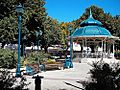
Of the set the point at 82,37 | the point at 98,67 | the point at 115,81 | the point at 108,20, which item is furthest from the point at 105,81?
the point at 108,20

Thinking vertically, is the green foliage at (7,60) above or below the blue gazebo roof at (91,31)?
below

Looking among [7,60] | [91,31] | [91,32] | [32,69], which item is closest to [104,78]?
[32,69]

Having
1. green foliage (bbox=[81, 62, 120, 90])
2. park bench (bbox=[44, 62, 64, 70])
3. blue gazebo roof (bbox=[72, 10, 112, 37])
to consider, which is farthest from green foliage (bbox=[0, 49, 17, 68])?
green foliage (bbox=[81, 62, 120, 90])

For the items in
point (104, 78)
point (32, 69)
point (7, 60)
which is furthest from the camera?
point (7, 60)

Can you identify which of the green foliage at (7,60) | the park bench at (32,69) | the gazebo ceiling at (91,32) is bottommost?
the park bench at (32,69)

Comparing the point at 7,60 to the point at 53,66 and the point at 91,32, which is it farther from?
the point at 91,32

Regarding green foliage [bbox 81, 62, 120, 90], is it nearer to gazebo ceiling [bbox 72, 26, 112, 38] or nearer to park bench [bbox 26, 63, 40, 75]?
park bench [bbox 26, 63, 40, 75]

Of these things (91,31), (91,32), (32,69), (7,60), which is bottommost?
(32,69)

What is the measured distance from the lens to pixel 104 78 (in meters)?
10.8

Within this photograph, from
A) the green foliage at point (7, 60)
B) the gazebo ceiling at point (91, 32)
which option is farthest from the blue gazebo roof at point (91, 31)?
the green foliage at point (7, 60)

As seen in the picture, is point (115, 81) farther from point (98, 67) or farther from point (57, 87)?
point (57, 87)

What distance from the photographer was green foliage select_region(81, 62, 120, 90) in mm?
10587

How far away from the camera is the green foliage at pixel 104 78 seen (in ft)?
34.7

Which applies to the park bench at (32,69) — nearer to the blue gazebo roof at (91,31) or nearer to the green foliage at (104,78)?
the green foliage at (104,78)
